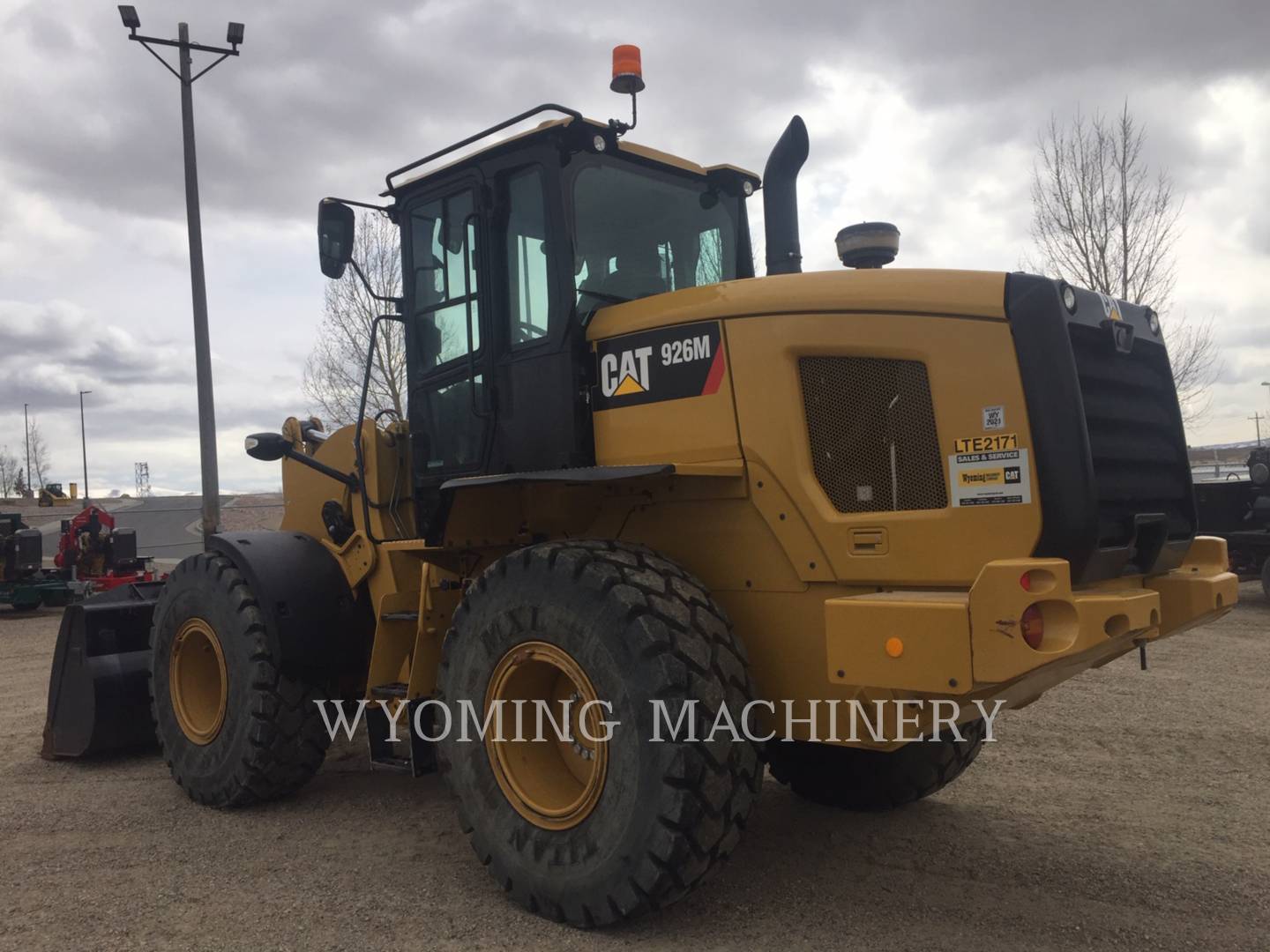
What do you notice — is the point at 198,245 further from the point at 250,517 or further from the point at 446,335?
the point at 250,517

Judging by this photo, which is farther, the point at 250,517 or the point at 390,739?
the point at 250,517

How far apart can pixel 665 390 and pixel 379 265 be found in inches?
502

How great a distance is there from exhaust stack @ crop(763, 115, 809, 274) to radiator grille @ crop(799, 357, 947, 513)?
1.08 m

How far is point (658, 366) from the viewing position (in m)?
4.22

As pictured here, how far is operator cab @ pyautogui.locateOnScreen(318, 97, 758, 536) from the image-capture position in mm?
4547

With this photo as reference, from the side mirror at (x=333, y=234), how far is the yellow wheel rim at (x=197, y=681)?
1.97 m

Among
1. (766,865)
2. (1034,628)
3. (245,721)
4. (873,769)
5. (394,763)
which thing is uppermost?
(1034,628)

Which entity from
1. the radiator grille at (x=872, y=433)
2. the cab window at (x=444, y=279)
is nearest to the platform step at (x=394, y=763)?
the cab window at (x=444, y=279)

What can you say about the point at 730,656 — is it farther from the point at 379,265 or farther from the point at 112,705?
the point at 379,265

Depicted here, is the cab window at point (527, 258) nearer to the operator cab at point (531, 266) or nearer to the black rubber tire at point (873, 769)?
the operator cab at point (531, 266)

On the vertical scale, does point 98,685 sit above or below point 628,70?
below

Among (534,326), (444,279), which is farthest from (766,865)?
(444,279)

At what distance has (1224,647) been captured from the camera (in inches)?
404

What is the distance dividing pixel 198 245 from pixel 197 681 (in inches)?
420
